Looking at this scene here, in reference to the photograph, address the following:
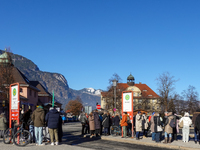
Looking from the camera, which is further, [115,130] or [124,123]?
[115,130]

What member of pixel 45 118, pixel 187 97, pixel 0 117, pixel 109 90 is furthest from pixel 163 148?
pixel 187 97

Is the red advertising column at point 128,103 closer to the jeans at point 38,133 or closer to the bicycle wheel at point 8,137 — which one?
the jeans at point 38,133

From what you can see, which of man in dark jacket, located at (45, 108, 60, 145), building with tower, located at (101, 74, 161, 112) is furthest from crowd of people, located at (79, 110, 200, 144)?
building with tower, located at (101, 74, 161, 112)

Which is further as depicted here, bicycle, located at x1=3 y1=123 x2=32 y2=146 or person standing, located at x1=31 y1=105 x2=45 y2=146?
person standing, located at x1=31 y1=105 x2=45 y2=146

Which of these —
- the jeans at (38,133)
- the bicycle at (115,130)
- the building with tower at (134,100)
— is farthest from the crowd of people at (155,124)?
the building with tower at (134,100)

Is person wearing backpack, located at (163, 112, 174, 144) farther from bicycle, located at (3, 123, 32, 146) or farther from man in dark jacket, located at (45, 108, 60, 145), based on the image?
bicycle, located at (3, 123, 32, 146)

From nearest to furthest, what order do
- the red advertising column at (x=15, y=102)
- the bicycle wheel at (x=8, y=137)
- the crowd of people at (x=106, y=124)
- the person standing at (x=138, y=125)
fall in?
1. the crowd of people at (x=106, y=124)
2. the bicycle wheel at (x=8, y=137)
3. the red advertising column at (x=15, y=102)
4. the person standing at (x=138, y=125)

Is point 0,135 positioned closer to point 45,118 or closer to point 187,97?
point 45,118

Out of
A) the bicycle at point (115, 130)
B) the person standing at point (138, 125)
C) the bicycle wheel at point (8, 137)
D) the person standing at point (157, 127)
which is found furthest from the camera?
the bicycle at point (115, 130)

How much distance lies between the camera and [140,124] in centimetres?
1783

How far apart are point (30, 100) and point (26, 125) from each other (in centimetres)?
4818

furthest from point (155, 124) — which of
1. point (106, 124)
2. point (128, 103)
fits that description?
point (106, 124)

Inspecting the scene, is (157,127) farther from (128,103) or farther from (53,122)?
(53,122)

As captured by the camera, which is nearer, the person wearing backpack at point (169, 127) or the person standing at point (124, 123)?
the person wearing backpack at point (169, 127)
